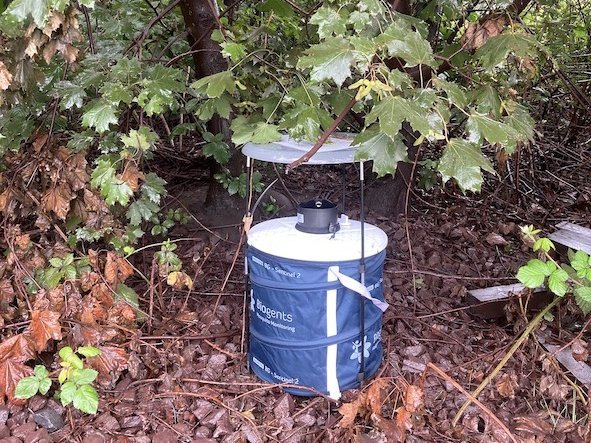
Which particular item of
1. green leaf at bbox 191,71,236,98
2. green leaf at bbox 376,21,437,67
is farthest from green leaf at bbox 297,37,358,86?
green leaf at bbox 191,71,236,98

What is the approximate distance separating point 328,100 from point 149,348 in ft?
4.35

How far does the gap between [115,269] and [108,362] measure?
446 millimetres

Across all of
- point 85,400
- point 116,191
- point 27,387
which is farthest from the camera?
point 116,191

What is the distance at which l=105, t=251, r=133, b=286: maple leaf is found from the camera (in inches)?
97.3

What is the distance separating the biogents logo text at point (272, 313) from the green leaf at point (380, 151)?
29.4 inches

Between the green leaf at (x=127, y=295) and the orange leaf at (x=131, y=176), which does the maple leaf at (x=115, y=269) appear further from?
the orange leaf at (x=131, y=176)

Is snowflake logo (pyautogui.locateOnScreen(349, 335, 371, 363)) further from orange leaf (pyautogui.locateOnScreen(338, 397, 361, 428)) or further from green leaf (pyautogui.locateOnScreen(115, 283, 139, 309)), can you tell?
green leaf (pyautogui.locateOnScreen(115, 283, 139, 309))

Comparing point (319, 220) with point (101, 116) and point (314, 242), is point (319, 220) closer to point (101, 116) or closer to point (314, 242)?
point (314, 242)

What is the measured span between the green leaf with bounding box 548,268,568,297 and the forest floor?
291 millimetres

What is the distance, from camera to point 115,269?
2482mm

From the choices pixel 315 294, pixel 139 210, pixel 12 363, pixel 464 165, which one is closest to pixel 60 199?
pixel 139 210

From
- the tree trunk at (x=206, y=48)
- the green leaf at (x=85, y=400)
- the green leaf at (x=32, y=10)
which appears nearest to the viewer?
the green leaf at (x=32, y=10)

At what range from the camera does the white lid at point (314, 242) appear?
7.01ft

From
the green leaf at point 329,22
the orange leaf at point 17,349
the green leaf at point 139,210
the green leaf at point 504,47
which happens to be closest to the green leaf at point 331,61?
the green leaf at point 329,22
